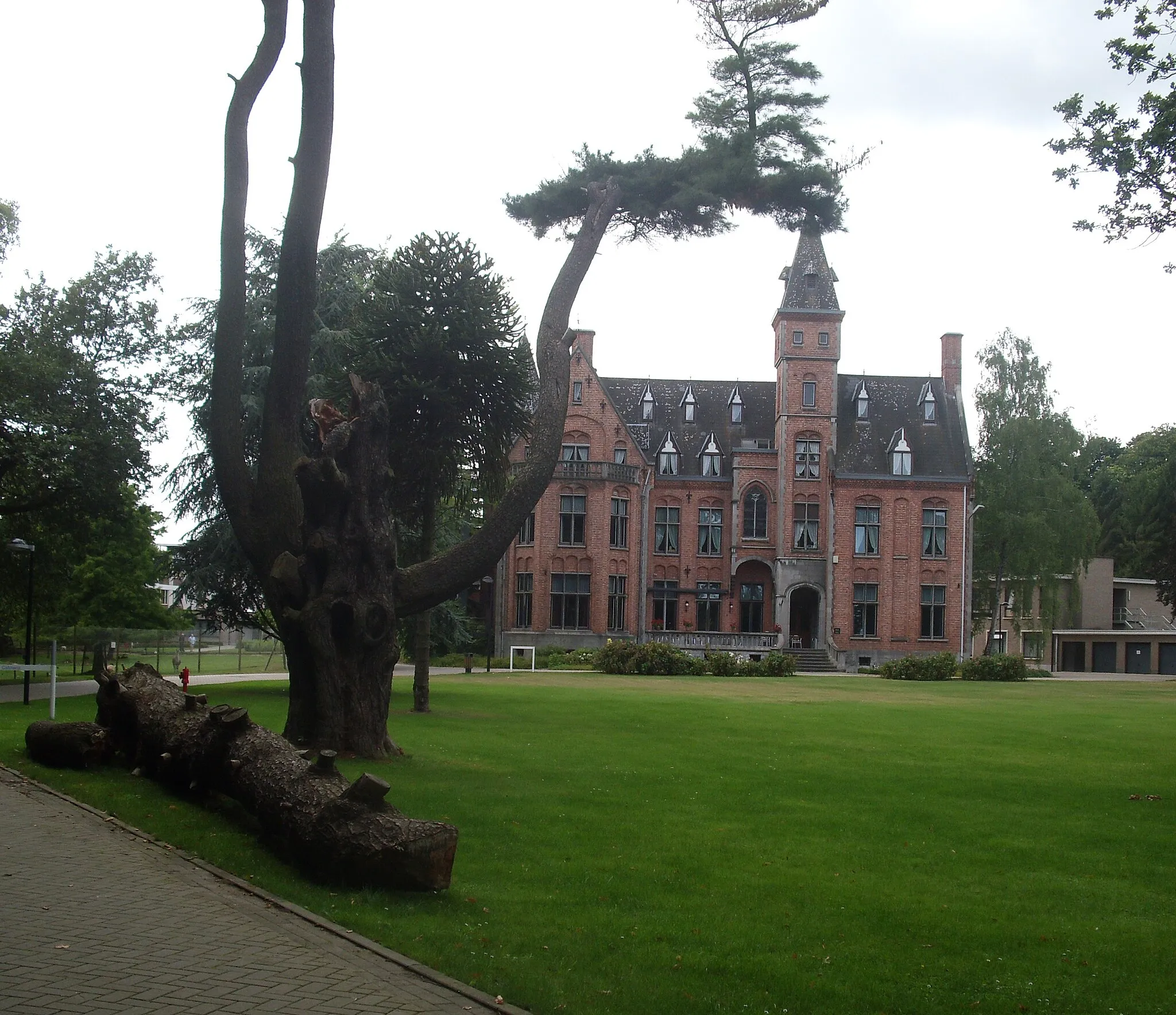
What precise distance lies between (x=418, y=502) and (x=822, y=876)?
54.3 ft

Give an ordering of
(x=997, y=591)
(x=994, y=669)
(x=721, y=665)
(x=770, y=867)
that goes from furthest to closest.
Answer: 1. (x=997, y=591)
2. (x=721, y=665)
3. (x=994, y=669)
4. (x=770, y=867)

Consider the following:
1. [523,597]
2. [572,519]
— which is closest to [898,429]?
[572,519]

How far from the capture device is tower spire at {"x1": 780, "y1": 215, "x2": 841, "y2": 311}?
5847cm

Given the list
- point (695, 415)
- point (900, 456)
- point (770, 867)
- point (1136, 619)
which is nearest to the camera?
point (770, 867)

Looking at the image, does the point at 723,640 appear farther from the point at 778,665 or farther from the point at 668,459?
the point at 668,459

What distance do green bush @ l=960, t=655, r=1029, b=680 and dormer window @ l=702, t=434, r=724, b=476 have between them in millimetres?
17825

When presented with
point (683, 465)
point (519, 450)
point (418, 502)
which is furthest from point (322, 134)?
point (683, 465)

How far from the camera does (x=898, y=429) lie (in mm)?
60312

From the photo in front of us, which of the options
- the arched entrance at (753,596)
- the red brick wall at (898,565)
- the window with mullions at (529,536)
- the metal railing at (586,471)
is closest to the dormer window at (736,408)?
the red brick wall at (898,565)

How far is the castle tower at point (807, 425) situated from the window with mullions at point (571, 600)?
9.48 meters

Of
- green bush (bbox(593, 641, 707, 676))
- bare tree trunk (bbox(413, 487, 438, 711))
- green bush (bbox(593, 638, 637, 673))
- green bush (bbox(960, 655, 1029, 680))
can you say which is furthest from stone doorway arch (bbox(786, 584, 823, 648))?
bare tree trunk (bbox(413, 487, 438, 711))

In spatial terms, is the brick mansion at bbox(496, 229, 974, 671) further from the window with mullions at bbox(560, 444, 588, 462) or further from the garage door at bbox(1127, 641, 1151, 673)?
the garage door at bbox(1127, 641, 1151, 673)

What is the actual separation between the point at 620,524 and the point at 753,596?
796 cm

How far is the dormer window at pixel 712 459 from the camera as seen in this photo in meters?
60.9
